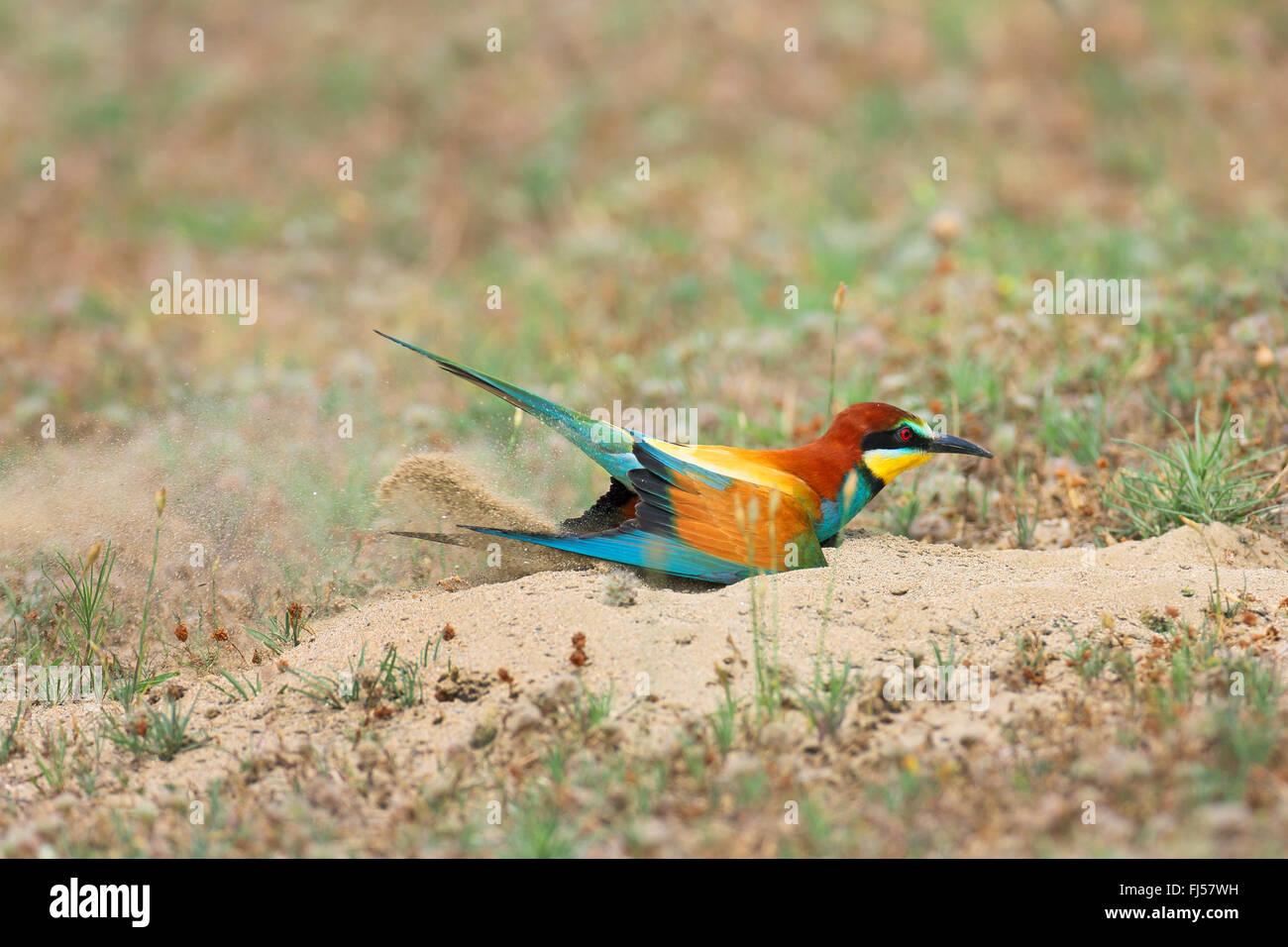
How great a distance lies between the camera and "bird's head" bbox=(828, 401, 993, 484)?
4.43m

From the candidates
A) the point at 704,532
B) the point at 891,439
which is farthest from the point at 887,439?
the point at 704,532

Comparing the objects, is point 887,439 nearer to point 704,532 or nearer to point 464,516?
point 704,532

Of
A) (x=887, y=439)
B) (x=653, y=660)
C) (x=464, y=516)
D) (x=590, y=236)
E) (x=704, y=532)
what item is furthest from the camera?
(x=590, y=236)

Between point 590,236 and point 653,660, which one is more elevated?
point 590,236

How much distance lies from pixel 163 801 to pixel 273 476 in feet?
6.12

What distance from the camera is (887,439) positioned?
4457 millimetres

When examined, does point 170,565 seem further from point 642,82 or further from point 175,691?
point 642,82

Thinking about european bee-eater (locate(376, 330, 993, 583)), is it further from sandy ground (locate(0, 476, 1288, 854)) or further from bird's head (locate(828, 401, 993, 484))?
sandy ground (locate(0, 476, 1288, 854))

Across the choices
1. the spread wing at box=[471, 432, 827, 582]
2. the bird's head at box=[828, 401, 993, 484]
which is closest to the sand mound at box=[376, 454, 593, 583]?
the spread wing at box=[471, 432, 827, 582]

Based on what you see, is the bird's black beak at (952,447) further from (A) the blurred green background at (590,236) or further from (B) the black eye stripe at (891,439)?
(A) the blurred green background at (590,236)

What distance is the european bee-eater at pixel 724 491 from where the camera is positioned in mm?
4164

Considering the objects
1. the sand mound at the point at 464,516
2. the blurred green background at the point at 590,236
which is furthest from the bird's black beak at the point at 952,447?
the sand mound at the point at 464,516

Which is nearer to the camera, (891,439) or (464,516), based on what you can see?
(891,439)

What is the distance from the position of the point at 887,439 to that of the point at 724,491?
0.67m
